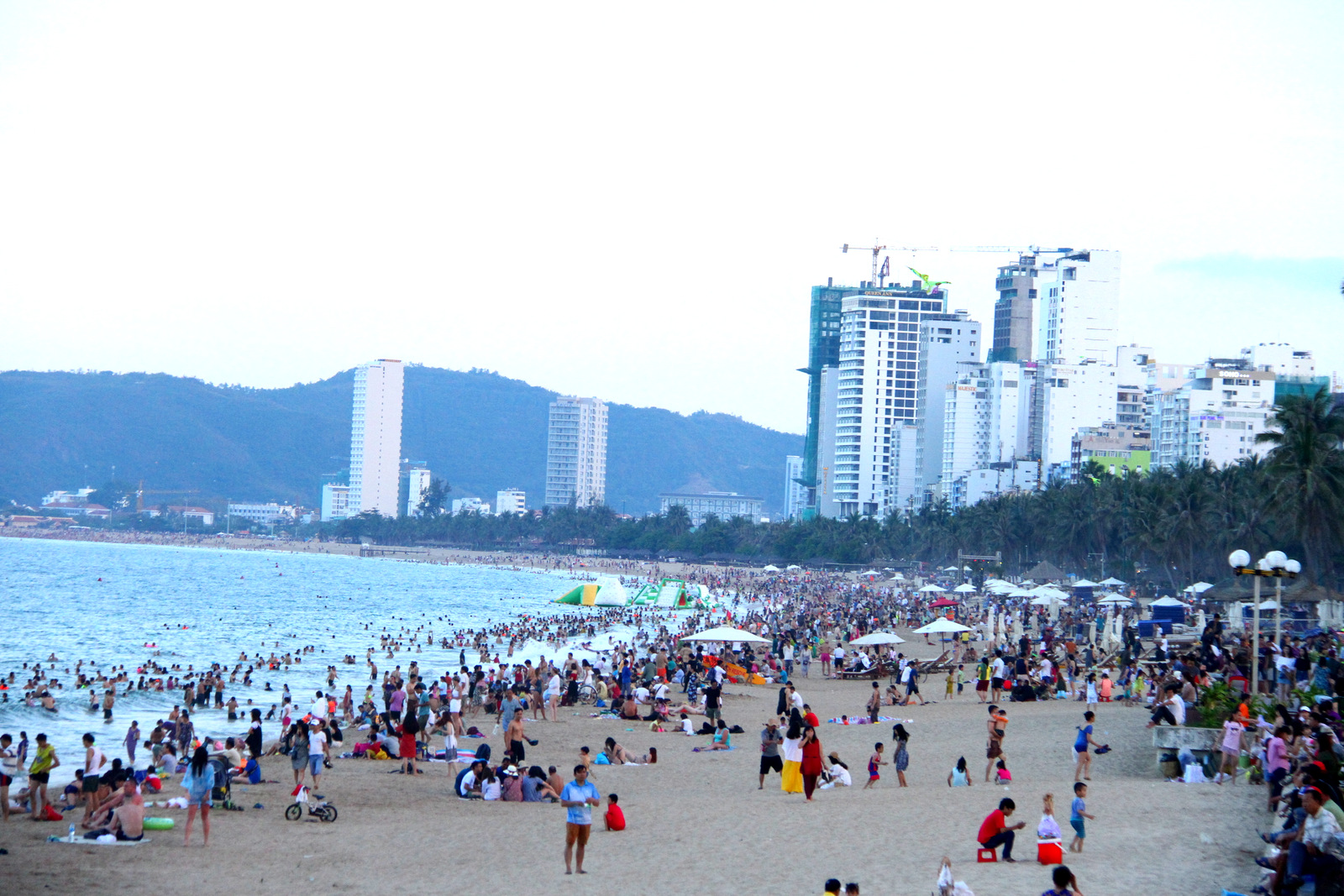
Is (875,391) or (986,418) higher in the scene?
(875,391)

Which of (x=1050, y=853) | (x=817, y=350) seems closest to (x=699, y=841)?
(x=1050, y=853)

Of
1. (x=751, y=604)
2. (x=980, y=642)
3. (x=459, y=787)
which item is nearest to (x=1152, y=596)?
(x=751, y=604)

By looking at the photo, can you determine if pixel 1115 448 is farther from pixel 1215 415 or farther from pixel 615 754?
pixel 615 754

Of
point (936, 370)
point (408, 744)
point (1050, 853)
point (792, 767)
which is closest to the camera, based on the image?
point (1050, 853)

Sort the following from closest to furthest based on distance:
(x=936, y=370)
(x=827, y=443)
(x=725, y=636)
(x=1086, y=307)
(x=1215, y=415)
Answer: (x=725, y=636) → (x=1215, y=415) → (x=1086, y=307) → (x=936, y=370) → (x=827, y=443)

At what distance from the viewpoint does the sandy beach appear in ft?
39.2

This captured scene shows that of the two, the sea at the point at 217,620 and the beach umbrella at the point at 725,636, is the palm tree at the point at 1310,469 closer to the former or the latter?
the beach umbrella at the point at 725,636

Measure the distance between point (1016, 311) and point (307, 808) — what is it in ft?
538

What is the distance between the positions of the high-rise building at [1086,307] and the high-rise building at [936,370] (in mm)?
11501

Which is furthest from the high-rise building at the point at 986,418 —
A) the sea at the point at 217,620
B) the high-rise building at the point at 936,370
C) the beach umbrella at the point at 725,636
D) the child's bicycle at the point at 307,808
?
the child's bicycle at the point at 307,808

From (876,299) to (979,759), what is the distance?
157313 mm

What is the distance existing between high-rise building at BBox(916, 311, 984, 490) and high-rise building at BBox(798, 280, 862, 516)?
24.2m

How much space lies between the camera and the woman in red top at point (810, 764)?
15844mm

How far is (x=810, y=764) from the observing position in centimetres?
1590
